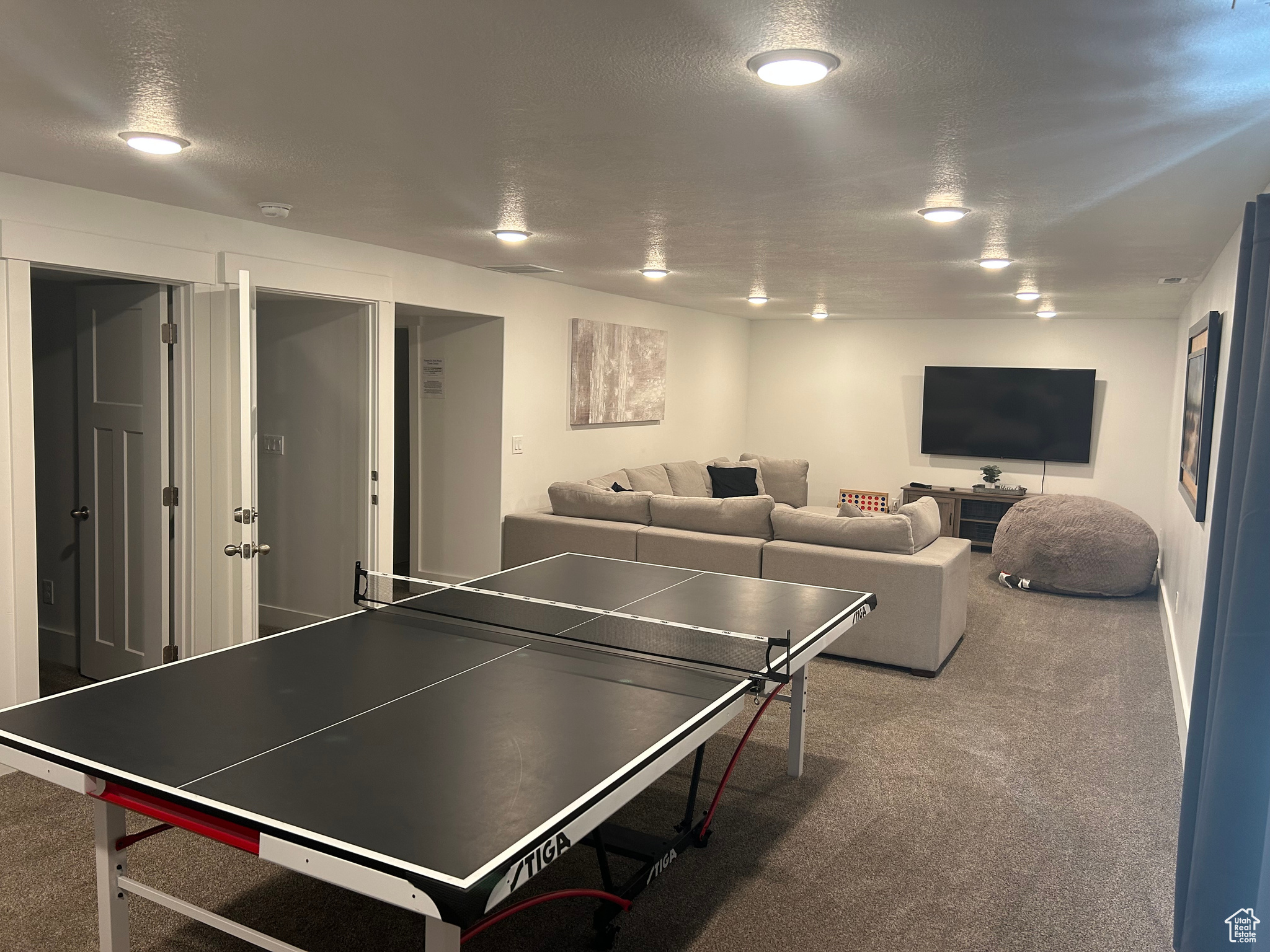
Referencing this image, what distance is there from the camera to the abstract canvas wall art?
7.19 metres

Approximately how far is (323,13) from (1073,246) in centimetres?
373

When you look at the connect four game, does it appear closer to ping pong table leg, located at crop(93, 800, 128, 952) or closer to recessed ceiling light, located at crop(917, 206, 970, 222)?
recessed ceiling light, located at crop(917, 206, 970, 222)

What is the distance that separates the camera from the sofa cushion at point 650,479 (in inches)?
297

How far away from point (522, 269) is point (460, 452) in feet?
4.74

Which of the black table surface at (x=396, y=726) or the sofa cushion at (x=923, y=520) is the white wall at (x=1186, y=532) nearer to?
the sofa cushion at (x=923, y=520)

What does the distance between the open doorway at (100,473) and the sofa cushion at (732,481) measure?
17.2 feet

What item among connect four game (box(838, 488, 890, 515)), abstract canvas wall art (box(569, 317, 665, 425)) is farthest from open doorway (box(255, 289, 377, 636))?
connect four game (box(838, 488, 890, 515))

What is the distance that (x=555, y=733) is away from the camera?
7.04ft

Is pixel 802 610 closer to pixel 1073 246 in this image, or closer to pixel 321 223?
pixel 1073 246

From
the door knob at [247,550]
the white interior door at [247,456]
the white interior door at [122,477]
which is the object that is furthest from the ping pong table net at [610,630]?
the white interior door at [122,477]

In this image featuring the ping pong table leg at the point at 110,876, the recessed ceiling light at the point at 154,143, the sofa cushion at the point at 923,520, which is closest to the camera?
the ping pong table leg at the point at 110,876

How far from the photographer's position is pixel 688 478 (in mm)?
8391

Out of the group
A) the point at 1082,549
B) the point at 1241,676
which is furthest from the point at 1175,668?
the point at 1241,676

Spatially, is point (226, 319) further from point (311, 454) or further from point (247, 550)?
point (311, 454)
